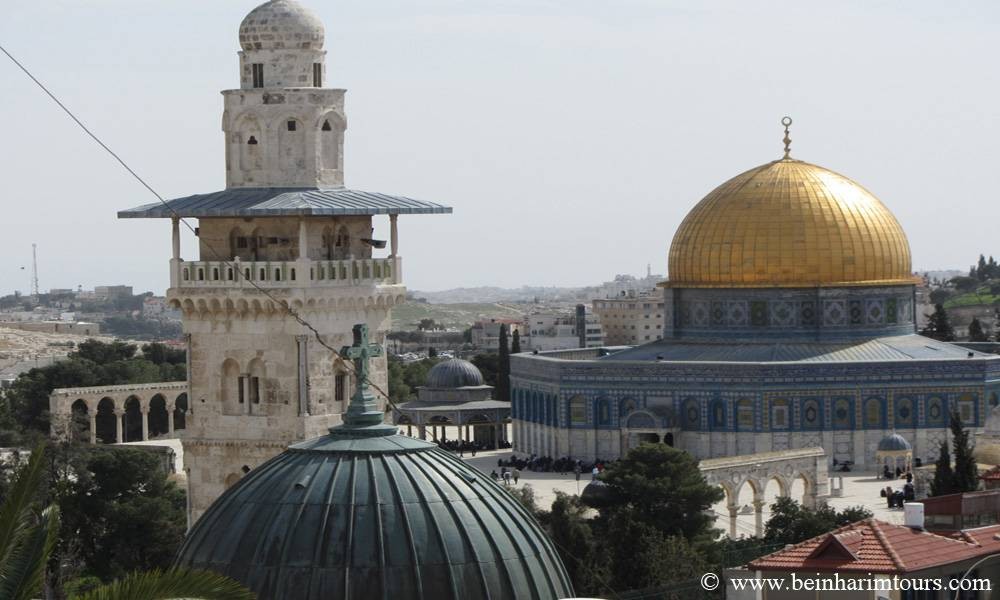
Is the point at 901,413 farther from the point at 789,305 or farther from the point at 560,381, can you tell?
the point at 560,381

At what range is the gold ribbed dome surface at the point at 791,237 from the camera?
70500 mm

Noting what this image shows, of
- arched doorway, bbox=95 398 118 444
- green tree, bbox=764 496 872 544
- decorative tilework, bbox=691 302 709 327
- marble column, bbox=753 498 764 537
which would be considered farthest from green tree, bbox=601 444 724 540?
arched doorway, bbox=95 398 118 444

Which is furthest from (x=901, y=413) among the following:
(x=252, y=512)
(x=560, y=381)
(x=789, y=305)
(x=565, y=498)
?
(x=252, y=512)

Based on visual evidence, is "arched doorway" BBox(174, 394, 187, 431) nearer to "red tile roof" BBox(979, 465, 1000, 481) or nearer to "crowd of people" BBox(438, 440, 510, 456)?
"crowd of people" BBox(438, 440, 510, 456)

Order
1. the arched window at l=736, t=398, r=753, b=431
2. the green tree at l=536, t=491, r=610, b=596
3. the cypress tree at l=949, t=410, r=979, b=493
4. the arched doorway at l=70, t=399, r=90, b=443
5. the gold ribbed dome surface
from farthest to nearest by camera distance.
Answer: the gold ribbed dome surface, the arched doorway at l=70, t=399, r=90, b=443, the arched window at l=736, t=398, r=753, b=431, the cypress tree at l=949, t=410, r=979, b=493, the green tree at l=536, t=491, r=610, b=596

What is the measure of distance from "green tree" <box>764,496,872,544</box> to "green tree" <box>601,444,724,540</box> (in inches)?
52.2

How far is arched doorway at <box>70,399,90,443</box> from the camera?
6862 centimetres

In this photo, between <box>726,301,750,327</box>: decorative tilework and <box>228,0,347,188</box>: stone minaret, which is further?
<box>726,301,750,327</box>: decorative tilework

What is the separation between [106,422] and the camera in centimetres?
9294

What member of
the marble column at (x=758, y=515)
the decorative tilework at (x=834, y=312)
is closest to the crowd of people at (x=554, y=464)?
the decorative tilework at (x=834, y=312)

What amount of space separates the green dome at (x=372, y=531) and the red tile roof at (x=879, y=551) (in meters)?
10.8

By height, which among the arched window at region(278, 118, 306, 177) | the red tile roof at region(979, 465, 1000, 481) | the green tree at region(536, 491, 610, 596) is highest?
the arched window at region(278, 118, 306, 177)

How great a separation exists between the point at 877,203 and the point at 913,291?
2808mm

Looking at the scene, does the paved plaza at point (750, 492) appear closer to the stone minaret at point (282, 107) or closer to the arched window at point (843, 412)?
the arched window at point (843, 412)
